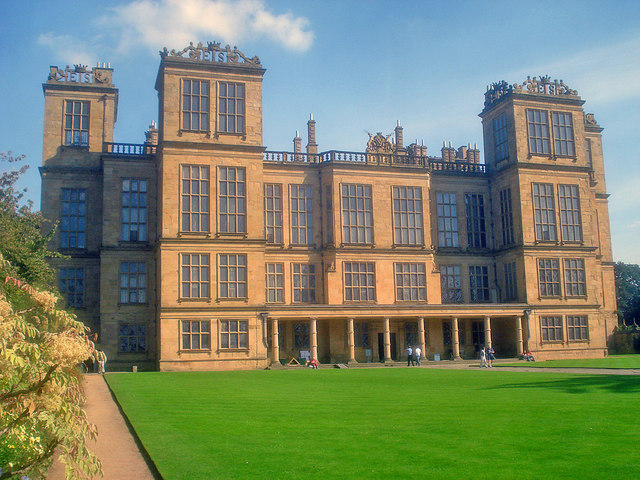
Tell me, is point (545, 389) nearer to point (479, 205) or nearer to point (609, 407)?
point (609, 407)

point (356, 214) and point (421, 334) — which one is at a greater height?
point (356, 214)

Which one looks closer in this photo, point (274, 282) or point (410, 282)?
point (274, 282)

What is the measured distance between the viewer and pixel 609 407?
15.6 metres

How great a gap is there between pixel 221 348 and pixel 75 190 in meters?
15.2

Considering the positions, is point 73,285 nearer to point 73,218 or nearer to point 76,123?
point 73,218

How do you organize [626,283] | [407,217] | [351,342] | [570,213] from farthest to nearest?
[626,283] → [570,213] → [407,217] → [351,342]

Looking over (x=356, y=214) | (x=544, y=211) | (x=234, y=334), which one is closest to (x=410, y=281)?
(x=356, y=214)

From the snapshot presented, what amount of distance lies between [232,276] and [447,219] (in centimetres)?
1923

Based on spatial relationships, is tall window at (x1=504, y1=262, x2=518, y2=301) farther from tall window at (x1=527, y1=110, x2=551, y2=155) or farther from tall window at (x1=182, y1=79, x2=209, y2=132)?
tall window at (x1=182, y1=79, x2=209, y2=132)

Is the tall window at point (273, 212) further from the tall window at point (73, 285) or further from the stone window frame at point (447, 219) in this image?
the stone window frame at point (447, 219)

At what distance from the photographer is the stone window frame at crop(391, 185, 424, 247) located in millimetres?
48062

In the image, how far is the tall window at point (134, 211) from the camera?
43.8m

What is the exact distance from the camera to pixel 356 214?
1852 inches

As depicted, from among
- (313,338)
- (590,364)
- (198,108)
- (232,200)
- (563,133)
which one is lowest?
(590,364)
